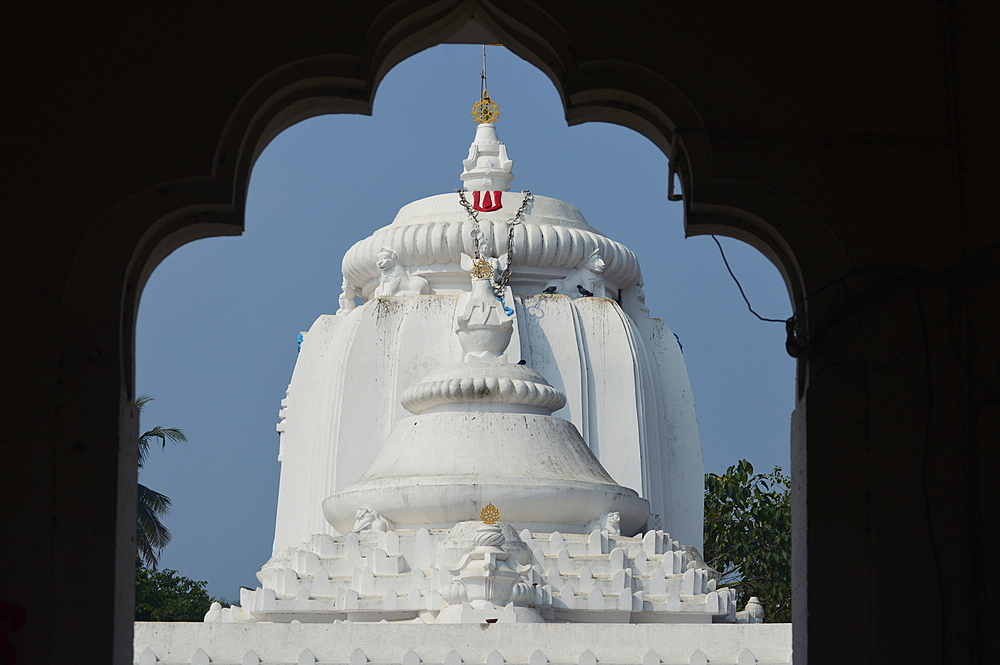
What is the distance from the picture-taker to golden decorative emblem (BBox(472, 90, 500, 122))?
109 feet

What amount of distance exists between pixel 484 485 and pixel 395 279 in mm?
13820

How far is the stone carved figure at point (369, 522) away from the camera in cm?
1927

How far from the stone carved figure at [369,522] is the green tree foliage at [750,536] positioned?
14565mm

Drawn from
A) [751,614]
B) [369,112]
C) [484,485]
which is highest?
[369,112]

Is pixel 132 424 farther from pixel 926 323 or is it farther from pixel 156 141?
pixel 926 323

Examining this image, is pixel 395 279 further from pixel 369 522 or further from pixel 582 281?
pixel 369 522

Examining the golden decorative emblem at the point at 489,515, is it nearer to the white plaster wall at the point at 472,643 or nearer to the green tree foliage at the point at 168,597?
the white plaster wall at the point at 472,643

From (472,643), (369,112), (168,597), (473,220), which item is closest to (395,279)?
(473,220)

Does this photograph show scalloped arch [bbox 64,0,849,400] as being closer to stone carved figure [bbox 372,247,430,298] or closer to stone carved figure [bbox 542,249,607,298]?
stone carved figure [bbox 372,247,430,298]

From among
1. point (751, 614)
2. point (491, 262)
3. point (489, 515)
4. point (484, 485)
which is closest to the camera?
point (489, 515)

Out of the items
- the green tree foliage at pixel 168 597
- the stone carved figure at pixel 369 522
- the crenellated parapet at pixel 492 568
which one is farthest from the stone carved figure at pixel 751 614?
the green tree foliage at pixel 168 597

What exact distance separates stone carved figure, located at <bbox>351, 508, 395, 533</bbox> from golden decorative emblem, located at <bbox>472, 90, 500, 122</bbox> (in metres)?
15.4

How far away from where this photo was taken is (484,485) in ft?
61.9

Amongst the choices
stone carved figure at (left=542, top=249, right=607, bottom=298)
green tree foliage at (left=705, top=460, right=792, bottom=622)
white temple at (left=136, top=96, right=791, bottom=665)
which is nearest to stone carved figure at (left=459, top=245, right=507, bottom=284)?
Answer: white temple at (left=136, top=96, right=791, bottom=665)
